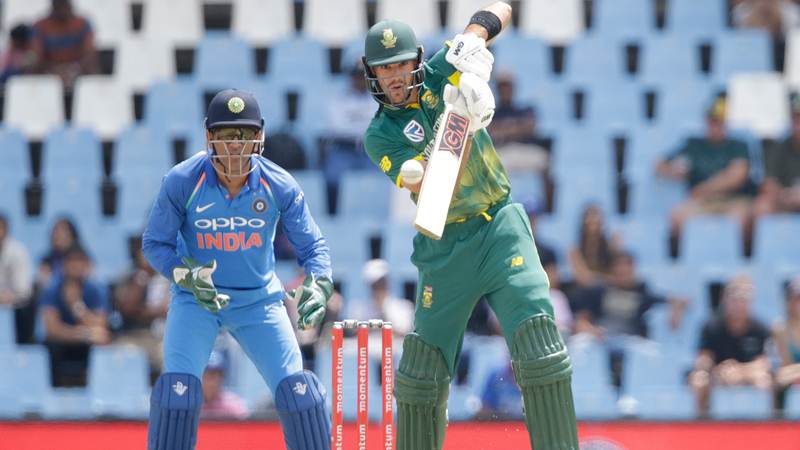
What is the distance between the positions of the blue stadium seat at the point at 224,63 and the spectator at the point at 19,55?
1.18m

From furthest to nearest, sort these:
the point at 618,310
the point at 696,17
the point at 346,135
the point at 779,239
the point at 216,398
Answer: the point at 696,17
the point at 346,135
the point at 779,239
the point at 618,310
the point at 216,398

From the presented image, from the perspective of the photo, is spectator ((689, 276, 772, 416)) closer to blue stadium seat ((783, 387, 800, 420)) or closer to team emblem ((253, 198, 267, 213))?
blue stadium seat ((783, 387, 800, 420))

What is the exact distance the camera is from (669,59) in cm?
1030

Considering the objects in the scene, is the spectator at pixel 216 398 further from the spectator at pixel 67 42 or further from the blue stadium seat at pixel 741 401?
the spectator at pixel 67 42

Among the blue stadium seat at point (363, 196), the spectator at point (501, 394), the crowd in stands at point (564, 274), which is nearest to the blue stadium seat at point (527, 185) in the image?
the crowd in stands at point (564, 274)

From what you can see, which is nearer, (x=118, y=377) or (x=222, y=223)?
(x=222, y=223)

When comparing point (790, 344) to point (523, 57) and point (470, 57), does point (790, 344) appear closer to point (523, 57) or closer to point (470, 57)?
point (523, 57)

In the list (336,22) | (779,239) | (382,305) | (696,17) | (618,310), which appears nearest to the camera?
(382,305)

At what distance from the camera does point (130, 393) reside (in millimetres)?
8484

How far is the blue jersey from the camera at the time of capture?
5477 mm

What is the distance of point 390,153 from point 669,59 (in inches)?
208

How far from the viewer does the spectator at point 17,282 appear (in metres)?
8.98

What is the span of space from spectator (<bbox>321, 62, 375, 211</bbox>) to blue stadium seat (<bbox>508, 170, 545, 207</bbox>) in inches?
36.5

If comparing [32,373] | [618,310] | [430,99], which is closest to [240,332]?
[430,99]
